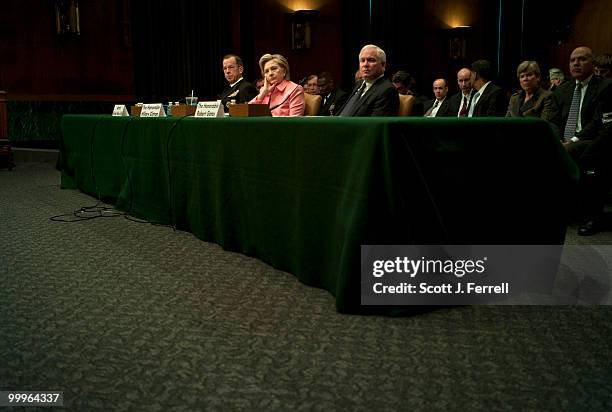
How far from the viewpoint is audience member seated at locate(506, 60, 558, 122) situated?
3.92 meters

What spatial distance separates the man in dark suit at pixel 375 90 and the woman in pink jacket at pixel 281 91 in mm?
518

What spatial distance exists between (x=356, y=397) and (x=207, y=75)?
7325 millimetres

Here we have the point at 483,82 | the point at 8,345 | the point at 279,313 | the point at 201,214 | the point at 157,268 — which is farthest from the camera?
the point at 483,82

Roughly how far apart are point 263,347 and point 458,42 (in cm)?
837

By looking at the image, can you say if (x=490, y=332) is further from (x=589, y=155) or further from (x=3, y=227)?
(x=3, y=227)

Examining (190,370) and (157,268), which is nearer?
(190,370)

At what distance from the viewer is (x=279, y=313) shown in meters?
1.99

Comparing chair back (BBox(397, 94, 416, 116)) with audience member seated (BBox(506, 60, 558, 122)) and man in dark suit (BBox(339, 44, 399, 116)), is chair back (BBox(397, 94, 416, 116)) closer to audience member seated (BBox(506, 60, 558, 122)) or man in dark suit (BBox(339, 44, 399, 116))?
man in dark suit (BBox(339, 44, 399, 116))

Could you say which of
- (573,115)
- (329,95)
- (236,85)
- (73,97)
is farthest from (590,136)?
(73,97)

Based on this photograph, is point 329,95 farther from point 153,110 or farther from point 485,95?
point 153,110

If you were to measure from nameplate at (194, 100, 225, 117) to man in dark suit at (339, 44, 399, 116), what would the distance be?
858 millimetres

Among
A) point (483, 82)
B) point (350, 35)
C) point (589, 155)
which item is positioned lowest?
point (589, 155)

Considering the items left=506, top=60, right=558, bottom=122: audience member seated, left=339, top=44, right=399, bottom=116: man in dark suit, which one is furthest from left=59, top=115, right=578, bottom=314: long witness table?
left=506, top=60, right=558, bottom=122: audience member seated

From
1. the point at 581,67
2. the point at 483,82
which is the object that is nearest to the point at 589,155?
the point at 581,67
